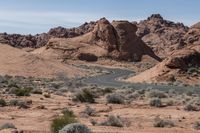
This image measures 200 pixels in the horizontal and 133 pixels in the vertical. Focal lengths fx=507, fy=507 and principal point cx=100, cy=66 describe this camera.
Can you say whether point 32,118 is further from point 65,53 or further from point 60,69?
point 65,53

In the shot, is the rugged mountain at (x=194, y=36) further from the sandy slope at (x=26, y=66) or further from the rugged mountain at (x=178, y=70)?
the rugged mountain at (x=178, y=70)

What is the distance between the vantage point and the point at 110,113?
32.6 metres

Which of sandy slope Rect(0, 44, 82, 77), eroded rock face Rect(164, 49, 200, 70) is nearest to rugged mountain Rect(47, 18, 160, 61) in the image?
sandy slope Rect(0, 44, 82, 77)

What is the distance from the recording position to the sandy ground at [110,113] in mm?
23219

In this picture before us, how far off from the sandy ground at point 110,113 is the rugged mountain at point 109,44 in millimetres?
107199

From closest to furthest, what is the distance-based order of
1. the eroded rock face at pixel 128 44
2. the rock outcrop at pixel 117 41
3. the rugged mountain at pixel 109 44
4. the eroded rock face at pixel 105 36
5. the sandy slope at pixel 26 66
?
the sandy slope at pixel 26 66, the rugged mountain at pixel 109 44, the rock outcrop at pixel 117 41, the eroded rock face at pixel 105 36, the eroded rock face at pixel 128 44

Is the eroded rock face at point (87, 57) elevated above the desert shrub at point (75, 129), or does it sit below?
below

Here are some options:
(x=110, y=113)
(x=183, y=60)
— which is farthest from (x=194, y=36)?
(x=110, y=113)

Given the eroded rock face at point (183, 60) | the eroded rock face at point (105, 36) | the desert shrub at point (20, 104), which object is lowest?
the desert shrub at point (20, 104)

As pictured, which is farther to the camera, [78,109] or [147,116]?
[78,109]

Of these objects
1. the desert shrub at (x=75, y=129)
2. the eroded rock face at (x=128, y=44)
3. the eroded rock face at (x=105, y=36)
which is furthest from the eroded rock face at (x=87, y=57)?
the desert shrub at (x=75, y=129)

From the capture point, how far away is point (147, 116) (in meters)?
31.6

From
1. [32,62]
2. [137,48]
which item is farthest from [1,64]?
[137,48]

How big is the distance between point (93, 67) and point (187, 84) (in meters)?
58.0
